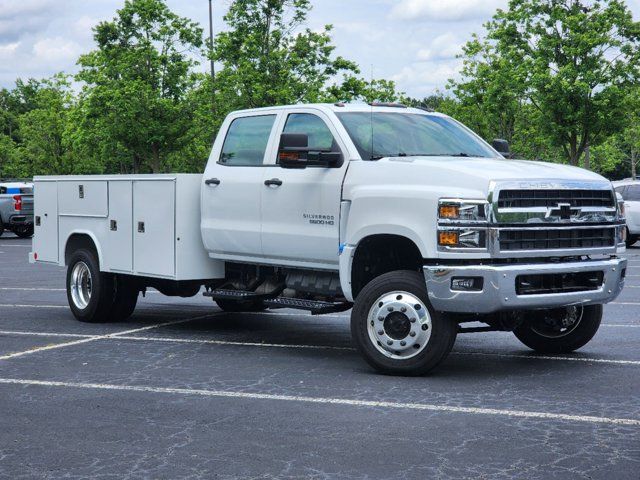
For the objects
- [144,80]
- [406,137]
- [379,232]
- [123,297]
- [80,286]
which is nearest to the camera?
[379,232]

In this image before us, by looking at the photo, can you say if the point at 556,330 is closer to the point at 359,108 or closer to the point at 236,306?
the point at 359,108

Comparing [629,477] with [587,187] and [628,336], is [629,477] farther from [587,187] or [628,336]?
[628,336]

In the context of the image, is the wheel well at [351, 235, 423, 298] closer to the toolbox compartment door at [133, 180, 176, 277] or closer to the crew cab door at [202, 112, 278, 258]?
the crew cab door at [202, 112, 278, 258]

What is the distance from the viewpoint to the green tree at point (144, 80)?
4390 centimetres

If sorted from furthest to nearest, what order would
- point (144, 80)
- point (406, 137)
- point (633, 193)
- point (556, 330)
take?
point (144, 80) → point (633, 193) → point (556, 330) → point (406, 137)

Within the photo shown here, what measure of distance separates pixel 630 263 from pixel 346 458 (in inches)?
632

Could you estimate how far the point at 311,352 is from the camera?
9133 millimetres

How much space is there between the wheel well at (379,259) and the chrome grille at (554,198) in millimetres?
948

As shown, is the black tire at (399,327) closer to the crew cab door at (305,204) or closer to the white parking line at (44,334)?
the crew cab door at (305,204)

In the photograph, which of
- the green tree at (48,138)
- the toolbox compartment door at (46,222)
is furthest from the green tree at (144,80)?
the toolbox compartment door at (46,222)

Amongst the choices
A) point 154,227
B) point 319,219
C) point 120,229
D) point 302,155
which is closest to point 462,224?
point 319,219

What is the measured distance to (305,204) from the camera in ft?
28.4

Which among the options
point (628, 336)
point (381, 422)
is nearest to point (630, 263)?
point (628, 336)

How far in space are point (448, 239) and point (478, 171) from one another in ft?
1.87
